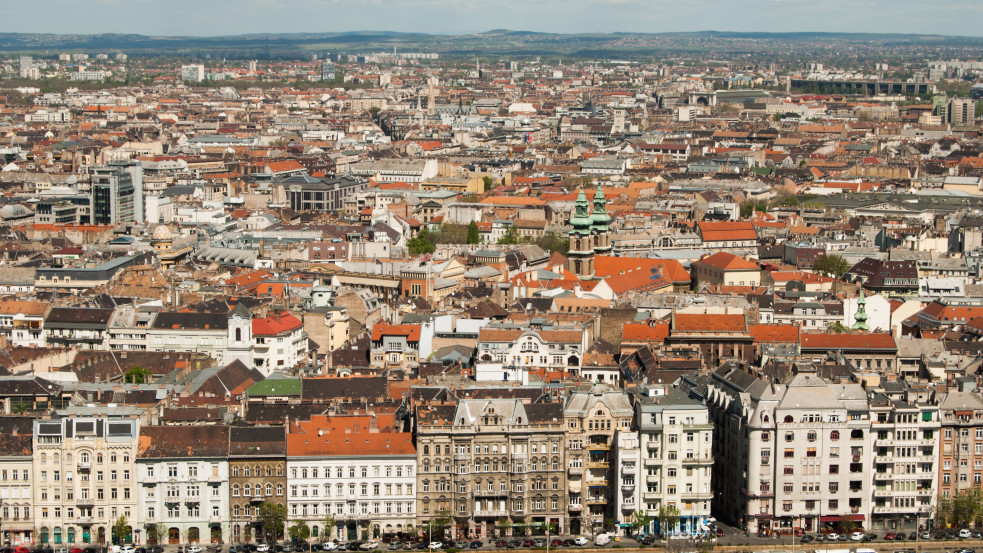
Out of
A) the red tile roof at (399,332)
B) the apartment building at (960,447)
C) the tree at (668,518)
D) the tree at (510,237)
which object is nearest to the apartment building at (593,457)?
the tree at (668,518)

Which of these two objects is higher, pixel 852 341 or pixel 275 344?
pixel 852 341

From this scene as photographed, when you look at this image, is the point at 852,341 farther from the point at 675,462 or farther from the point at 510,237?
the point at 510,237

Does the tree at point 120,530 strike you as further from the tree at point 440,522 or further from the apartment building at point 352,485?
the tree at point 440,522

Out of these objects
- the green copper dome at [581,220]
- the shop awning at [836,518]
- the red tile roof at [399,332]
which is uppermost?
the green copper dome at [581,220]

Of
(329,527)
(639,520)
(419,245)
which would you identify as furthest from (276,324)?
(419,245)

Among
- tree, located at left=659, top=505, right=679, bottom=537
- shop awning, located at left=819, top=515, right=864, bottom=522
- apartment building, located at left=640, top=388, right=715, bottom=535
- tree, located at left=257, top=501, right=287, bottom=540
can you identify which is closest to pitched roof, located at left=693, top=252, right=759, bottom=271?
shop awning, located at left=819, top=515, right=864, bottom=522

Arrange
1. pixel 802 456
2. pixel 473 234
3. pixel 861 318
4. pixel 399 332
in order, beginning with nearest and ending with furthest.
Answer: pixel 802 456 → pixel 399 332 → pixel 861 318 → pixel 473 234

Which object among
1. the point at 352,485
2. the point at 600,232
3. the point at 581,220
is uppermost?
the point at 581,220
